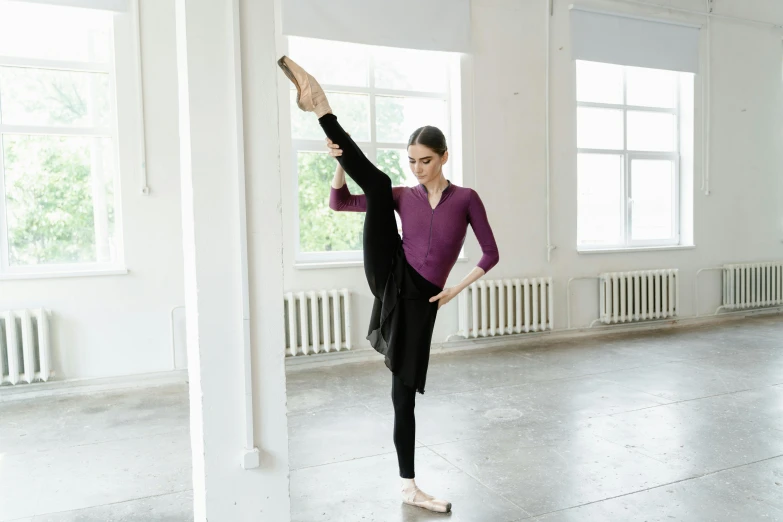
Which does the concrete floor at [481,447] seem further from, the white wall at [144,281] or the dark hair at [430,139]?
the dark hair at [430,139]

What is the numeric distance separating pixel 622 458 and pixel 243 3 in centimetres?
256

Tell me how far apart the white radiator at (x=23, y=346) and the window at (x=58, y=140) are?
389 millimetres

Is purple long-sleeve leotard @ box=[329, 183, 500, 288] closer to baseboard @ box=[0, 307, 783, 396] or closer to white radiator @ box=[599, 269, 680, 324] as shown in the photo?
baseboard @ box=[0, 307, 783, 396]

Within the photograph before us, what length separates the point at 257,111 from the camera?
1801 millimetres

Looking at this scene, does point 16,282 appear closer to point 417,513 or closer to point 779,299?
point 417,513

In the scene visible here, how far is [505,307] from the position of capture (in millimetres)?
5742

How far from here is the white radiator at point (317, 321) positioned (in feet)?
15.8

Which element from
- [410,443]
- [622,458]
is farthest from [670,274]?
[410,443]

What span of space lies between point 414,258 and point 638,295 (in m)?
4.70

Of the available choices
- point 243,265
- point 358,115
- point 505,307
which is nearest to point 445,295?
point 243,265

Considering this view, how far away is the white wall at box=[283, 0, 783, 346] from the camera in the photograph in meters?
5.56

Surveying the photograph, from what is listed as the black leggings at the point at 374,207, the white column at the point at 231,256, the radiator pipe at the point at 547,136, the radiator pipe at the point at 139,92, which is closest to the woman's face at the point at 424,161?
the black leggings at the point at 374,207

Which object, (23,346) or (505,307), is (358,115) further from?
(23,346)

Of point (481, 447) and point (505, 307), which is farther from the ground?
point (505, 307)
